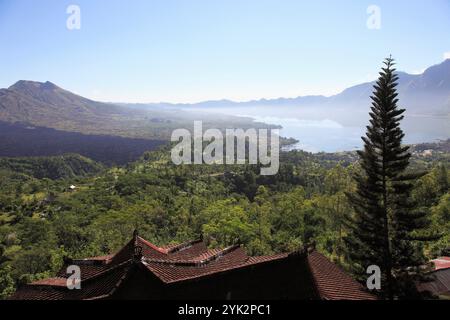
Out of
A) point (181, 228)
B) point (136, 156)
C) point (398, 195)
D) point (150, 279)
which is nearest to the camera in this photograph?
point (150, 279)

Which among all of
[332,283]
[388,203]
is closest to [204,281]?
[332,283]

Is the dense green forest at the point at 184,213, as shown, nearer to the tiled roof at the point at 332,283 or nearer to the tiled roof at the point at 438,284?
the tiled roof at the point at 332,283

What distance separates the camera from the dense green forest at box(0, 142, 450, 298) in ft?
145

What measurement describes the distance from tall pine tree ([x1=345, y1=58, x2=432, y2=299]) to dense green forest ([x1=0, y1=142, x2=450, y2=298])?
1.85 metres

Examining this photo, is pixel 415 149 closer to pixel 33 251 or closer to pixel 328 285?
pixel 33 251

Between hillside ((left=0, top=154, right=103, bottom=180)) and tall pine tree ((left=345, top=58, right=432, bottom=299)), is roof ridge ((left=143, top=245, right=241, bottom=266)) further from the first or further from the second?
hillside ((left=0, top=154, right=103, bottom=180))

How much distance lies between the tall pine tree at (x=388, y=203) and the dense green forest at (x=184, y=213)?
6.08 feet

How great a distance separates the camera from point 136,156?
613ft

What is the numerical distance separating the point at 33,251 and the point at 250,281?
43124 mm

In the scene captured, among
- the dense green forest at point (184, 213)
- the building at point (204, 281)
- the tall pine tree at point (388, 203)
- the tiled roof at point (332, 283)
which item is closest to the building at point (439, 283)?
the tall pine tree at point (388, 203)

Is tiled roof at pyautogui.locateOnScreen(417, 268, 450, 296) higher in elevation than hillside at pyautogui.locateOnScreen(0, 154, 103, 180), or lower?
higher

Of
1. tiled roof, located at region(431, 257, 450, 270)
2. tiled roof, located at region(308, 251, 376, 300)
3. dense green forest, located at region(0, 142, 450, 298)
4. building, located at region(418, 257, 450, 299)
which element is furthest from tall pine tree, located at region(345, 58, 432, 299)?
tiled roof, located at region(308, 251, 376, 300)

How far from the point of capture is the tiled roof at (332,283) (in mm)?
10695
